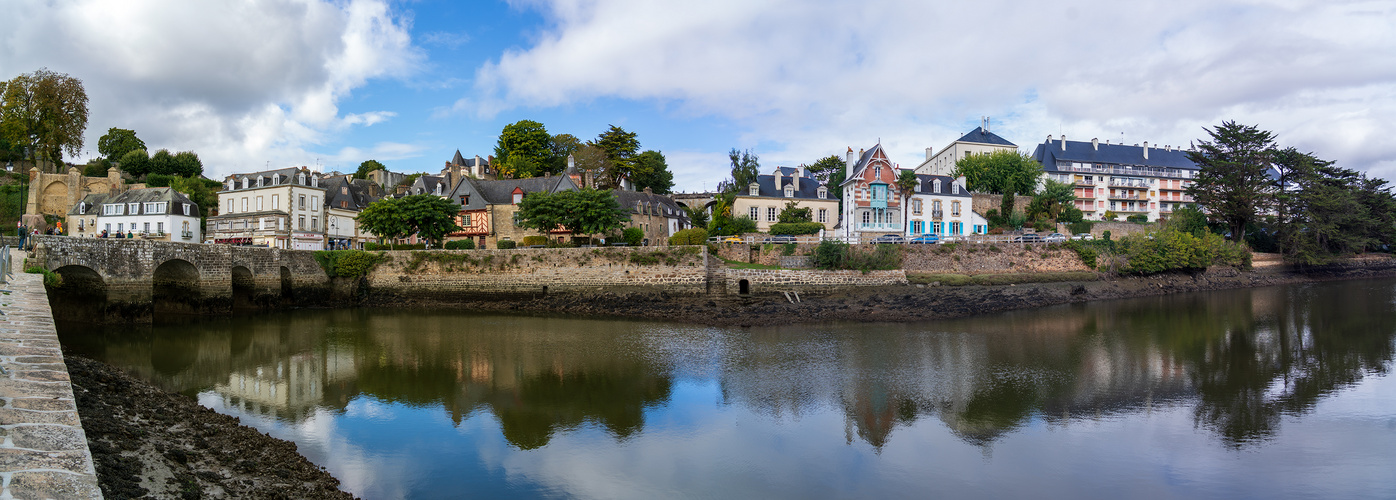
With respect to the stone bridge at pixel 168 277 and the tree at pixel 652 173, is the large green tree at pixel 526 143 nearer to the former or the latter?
the tree at pixel 652 173

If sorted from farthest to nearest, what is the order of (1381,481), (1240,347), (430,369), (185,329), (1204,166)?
(1204,166)
(185,329)
(1240,347)
(430,369)
(1381,481)

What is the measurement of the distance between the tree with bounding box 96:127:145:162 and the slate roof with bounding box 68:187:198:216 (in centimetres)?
1470

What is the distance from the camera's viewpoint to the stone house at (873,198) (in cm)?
4244

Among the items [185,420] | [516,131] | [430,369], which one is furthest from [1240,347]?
[516,131]

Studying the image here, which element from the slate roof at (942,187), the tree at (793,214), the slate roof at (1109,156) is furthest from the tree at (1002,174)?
the tree at (793,214)

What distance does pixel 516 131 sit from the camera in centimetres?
5588

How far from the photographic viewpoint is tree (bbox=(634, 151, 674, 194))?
179 ft

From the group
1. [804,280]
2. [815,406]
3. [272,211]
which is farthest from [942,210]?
[272,211]

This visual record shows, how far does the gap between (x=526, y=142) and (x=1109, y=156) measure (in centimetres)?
5568

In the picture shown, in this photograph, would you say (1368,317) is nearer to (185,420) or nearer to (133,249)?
(185,420)

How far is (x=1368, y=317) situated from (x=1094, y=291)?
9259 mm

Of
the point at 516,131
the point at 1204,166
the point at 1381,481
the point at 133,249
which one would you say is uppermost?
the point at 516,131

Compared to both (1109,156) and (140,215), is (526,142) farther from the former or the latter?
(1109,156)

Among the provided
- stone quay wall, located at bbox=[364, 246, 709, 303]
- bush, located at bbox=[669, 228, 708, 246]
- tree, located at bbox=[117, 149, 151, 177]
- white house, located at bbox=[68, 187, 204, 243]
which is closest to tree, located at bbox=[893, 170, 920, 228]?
bush, located at bbox=[669, 228, 708, 246]
